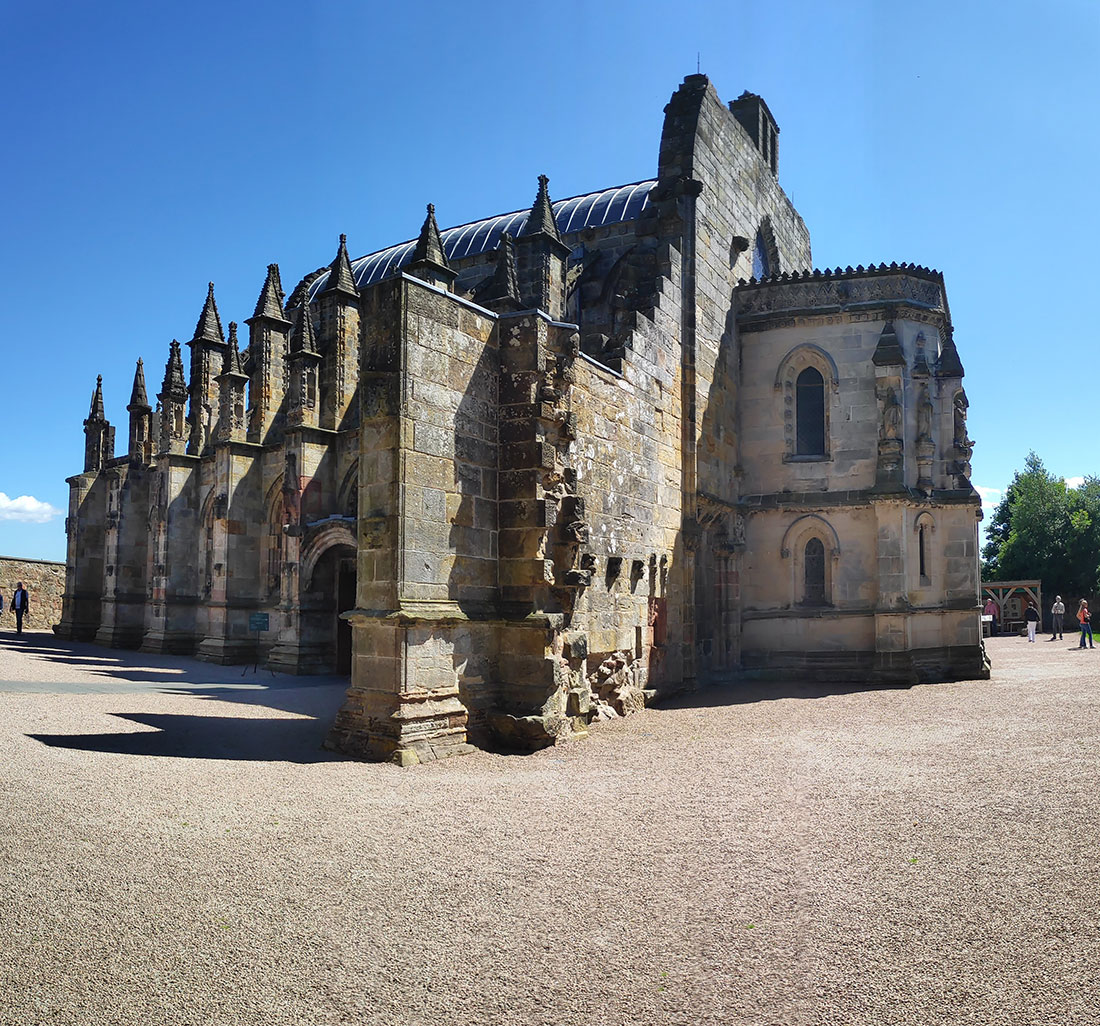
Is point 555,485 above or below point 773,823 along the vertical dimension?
above

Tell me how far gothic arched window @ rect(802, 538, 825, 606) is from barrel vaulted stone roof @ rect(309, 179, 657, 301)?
9.84m

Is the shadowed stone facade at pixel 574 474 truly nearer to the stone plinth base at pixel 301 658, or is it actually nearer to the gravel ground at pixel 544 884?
the stone plinth base at pixel 301 658

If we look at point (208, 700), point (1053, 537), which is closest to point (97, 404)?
point (208, 700)

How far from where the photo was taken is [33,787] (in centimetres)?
626

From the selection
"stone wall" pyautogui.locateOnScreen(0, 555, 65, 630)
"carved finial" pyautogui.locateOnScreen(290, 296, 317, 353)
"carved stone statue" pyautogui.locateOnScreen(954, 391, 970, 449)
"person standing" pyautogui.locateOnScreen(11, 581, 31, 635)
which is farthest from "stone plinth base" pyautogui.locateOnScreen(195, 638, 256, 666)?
"carved stone statue" pyautogui.locateOnScreen(954, 391, 970, 449)

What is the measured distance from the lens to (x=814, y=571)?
17484 millimetres

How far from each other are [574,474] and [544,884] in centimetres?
604

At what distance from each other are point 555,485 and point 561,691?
2.33 m

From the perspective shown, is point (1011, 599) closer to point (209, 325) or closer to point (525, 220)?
point (525, 220)

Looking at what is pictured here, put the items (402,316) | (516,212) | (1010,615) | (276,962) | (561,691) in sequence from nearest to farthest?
(276,962) → (402,316) → (561,691) → (516,212) → (1010,615)

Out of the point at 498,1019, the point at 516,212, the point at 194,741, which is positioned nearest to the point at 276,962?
the point at 498,1019

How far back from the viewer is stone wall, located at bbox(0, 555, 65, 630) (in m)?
30.7

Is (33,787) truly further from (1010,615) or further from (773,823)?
(1010,615)

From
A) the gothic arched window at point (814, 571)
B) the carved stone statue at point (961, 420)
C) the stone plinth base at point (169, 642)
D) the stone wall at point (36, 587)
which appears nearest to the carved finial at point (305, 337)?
the stone plinth base at point (169, 642)
